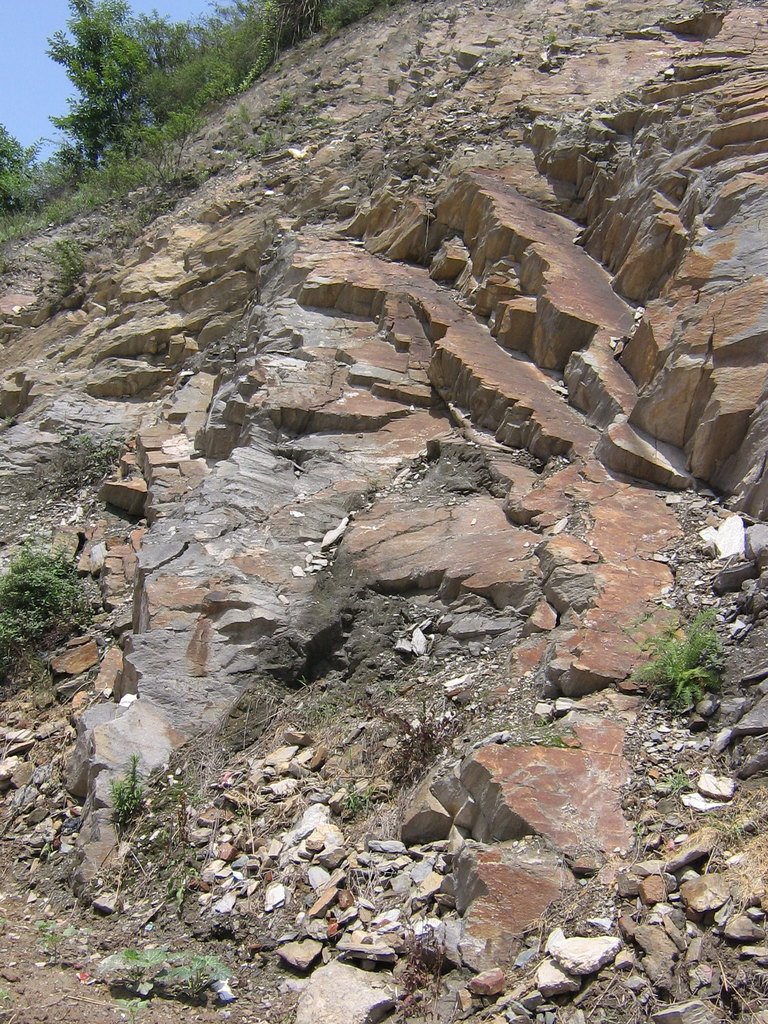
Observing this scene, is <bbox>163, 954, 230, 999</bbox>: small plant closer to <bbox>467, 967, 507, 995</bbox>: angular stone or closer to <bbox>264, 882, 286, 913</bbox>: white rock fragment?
<bbox>264, 882, 286, 913</bbox>: white rock fragment

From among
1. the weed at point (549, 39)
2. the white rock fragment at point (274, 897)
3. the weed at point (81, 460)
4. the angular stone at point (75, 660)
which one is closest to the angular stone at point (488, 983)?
the white rock fragment at point (274, 897)

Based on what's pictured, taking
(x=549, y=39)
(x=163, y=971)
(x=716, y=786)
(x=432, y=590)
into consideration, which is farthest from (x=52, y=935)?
(x=549, y=39)

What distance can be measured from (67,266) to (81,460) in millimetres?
5249

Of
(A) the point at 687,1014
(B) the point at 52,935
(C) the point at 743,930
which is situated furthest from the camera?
(B) the point at 52,935

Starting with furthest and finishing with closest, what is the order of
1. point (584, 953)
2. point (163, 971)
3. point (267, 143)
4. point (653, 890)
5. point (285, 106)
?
point (285, 106) < point (267, 143) < point (163, 971) < point (653, 890) < point (584, 953)

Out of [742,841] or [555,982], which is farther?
[742,841]

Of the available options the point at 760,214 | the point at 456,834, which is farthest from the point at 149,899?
the point at 760,214

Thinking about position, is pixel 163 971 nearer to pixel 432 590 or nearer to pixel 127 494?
pixel 432 590

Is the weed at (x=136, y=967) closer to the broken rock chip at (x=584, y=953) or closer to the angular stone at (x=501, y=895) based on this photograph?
the angular stone at (x=501, y=895)

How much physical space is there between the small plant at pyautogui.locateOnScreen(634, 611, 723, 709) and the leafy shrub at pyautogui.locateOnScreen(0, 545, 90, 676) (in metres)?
4.84

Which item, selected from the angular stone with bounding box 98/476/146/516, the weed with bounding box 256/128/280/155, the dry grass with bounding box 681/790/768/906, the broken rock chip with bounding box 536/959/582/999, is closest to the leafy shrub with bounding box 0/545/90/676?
the angular stone with bounding box 98/476/146/516

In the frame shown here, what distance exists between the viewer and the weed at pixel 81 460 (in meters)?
9.02

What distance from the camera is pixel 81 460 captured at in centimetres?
920

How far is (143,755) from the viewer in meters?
4.82
